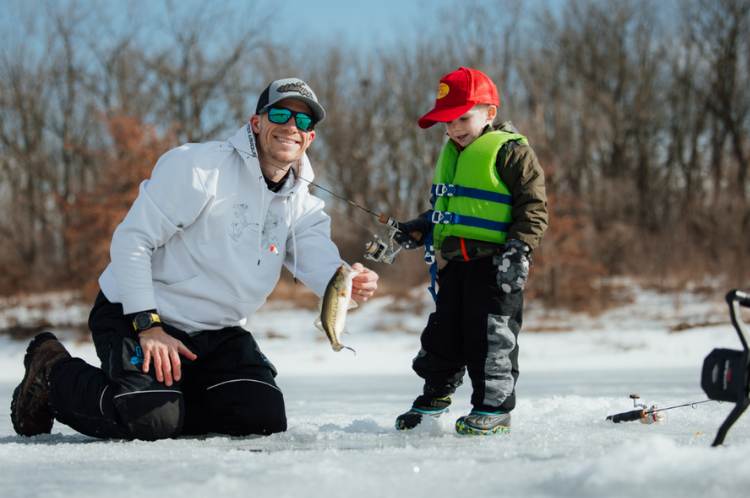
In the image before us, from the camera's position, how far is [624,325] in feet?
40.7

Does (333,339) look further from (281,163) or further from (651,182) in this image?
(651,182)

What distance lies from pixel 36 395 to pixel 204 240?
3.28 feet

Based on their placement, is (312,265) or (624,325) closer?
(312,265)

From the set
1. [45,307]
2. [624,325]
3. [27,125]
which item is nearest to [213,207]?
[624,325]

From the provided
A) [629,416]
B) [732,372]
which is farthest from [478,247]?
[732,372]

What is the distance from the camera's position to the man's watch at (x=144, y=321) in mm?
3305

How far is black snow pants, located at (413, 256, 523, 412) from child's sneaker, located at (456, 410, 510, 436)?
0.03 metres

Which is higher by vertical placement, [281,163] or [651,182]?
[651,182]

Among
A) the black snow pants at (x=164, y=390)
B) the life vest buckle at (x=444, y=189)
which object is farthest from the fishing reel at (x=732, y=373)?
the black snow pants at (x=164, y=390)

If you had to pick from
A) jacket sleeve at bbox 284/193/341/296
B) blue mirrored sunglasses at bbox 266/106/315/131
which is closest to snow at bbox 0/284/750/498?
jacket sleeve at bbox 284/193/341/296

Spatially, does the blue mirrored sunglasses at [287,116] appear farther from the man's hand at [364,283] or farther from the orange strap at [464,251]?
the orange strap at [464,251]

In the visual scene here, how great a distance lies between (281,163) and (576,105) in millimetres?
24558

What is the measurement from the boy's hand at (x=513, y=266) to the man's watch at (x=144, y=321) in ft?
4.70

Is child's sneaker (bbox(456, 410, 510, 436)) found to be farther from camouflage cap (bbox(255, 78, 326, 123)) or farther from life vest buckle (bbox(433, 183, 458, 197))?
camouflage cap (bbox(255, 78, 326, 123))
